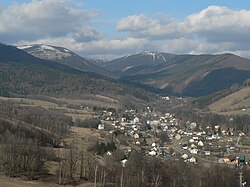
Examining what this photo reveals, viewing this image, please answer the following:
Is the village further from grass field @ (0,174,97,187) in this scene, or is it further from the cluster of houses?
grass field @ (0,174,97,187)

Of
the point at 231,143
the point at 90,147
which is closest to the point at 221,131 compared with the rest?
the point at 231,143

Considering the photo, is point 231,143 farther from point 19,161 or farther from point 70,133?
point 19,161

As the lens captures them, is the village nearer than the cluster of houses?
Yes

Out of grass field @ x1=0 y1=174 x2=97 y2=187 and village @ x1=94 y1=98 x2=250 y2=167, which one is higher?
grass field @ x1=0 y1=174 x2=97 y2=187

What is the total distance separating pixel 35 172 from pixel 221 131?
109 metres

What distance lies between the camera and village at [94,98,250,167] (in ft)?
313

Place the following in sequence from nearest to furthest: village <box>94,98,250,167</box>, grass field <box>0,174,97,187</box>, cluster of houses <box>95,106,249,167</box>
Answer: grass field <box>0,174,97,187</box> → village <box>94,98,250,167</box> → cluster of houses <box>95,106,249,167</box>

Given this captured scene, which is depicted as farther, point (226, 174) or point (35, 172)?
point (226, 174)

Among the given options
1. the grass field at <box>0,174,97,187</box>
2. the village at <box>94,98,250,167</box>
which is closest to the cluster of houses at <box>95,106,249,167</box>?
the village at <box>94,98,250,167</box>

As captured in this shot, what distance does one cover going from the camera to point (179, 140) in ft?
447

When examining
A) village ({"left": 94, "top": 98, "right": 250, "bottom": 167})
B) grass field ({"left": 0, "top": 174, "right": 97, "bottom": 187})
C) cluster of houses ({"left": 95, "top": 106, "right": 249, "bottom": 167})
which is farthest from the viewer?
cluster of houses ({"left": 95, "top": 106, "right": 249, "bottom": 167})

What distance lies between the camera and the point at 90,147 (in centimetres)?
8975

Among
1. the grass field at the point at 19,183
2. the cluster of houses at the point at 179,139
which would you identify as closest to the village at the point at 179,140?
the cluster of houses at the point at 179,139

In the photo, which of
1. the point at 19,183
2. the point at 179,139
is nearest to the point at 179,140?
the point at 179,139
